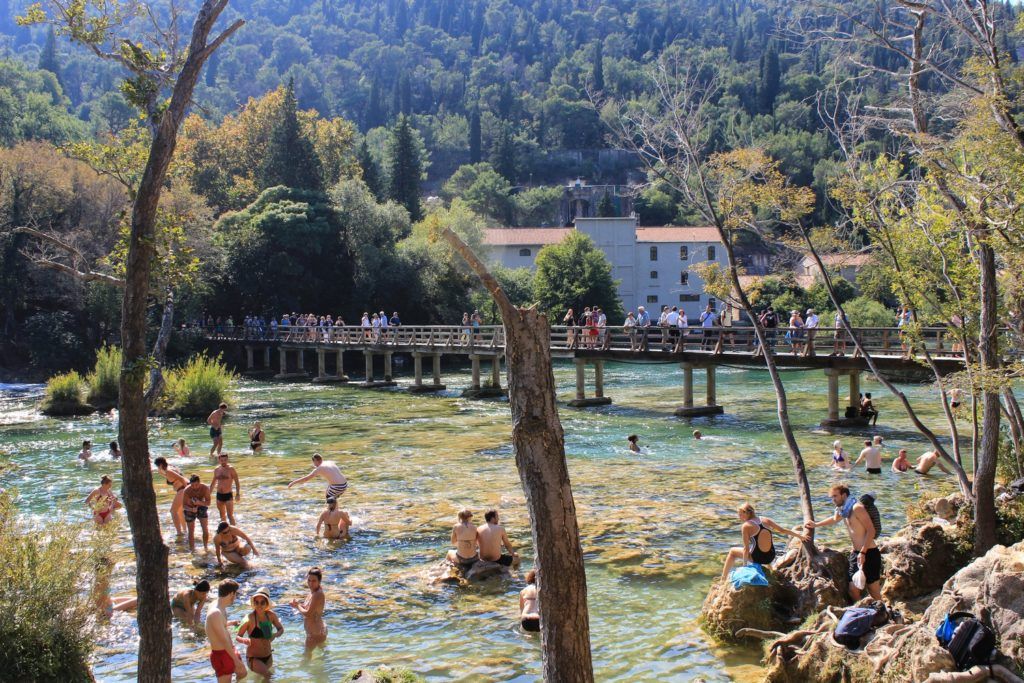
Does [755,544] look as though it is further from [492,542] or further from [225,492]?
[225,492]

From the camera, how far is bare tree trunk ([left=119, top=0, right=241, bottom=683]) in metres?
7.42

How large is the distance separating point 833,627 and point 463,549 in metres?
5.87

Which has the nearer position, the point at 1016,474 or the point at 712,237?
the point at 1016,474

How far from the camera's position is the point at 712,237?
8281 centimetres

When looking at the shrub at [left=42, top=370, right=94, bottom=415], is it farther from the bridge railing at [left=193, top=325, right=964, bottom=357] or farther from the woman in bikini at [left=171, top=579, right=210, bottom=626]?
the woman in bikini at [left=171, top=579, right=210, bottom=626]

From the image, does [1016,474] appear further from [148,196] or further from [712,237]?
[712,237]

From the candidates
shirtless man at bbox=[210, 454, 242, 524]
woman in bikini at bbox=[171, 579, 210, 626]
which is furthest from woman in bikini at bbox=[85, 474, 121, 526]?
woman in bikini at bbox=[171, 579, 210, 626]

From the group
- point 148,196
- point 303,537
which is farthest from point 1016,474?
point 148,196

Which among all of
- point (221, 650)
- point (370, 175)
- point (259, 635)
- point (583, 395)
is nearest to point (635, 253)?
point (370, 175)

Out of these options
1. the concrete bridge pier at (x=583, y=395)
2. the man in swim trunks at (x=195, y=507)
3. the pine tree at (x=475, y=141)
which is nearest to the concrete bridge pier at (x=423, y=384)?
the concrete bridge pier at (x=583, y=395)

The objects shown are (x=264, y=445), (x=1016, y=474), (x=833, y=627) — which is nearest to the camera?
(x=833, y=627)

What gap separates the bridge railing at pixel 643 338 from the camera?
2786 centimetres

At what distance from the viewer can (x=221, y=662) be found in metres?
10.0

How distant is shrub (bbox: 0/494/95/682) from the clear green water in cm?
194
